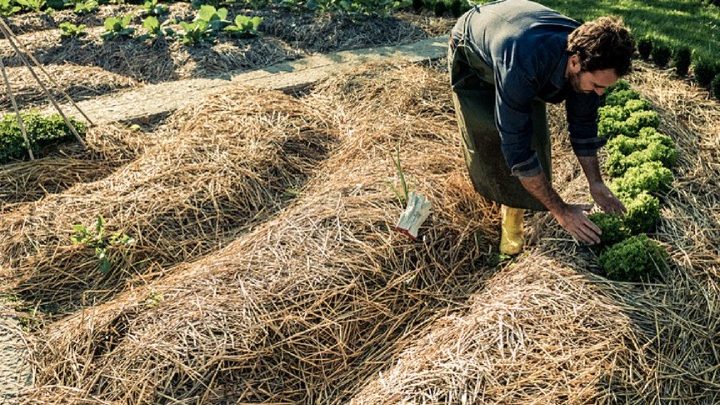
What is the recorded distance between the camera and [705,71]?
516 centimetres

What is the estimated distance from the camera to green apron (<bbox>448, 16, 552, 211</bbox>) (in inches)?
143

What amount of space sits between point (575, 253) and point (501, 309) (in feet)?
1.96

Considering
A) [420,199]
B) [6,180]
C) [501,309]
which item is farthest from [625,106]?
[6,180]

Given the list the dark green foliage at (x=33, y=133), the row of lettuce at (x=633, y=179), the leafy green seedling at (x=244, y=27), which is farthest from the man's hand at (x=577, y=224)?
the leafy green seedling at (x=244, y=27)

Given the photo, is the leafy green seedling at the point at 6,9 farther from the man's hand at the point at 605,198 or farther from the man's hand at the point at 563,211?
the man's hand at the point at 605,198

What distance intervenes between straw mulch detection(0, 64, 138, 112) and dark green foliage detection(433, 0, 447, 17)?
12.2 ft

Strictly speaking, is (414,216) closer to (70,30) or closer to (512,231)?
(512,231)

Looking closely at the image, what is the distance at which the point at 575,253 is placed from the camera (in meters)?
3.54

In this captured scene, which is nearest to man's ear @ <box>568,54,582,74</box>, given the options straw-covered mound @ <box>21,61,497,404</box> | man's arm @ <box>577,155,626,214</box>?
man's arm @ <box>577,155,626,214</box>

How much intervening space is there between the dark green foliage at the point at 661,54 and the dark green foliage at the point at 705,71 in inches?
15.9

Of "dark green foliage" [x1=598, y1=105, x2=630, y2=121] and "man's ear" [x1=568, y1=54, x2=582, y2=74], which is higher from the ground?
"man's ear" [x1=568, y1=54, x2=582, y2=74]

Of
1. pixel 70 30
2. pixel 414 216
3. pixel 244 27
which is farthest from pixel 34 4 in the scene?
pixel 414 216

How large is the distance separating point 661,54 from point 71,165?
16.4 ft

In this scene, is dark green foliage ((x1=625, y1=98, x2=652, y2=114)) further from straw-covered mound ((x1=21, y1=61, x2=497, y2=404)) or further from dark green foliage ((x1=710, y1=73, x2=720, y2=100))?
straw-covered mound ((x1=21, y1=61, x2=497, y2=404))
